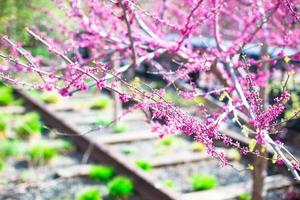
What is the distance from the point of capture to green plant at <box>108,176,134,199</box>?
532 cm

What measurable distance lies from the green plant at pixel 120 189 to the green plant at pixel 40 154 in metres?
1.27

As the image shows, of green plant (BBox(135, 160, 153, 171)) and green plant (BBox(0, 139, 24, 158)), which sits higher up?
green plant (BBox(0, 139, 24, 158))

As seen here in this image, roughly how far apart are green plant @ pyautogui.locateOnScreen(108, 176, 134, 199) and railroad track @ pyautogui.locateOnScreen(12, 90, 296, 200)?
16 centimetres

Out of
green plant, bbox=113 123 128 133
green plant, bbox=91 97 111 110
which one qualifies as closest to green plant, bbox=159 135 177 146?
A: green plant, bbox=113 123 128 133

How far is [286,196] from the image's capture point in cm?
541

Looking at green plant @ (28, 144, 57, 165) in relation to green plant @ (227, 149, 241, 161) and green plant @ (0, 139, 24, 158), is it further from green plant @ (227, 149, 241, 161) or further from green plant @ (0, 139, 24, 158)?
green plant @ (227, 149, 241, 161)

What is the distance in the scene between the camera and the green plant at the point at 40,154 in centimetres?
632

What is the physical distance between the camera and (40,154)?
6355 mm

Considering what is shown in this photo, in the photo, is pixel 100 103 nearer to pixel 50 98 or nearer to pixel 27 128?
pixel 50 98

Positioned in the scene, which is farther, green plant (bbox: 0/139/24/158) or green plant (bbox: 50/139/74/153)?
green plant (bbox: 50/139/74/153)

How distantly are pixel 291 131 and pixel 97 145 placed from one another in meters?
3.11

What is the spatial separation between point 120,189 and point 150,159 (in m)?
1.38

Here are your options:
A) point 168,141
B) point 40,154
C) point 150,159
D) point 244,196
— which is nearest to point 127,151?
Result: point 150,159

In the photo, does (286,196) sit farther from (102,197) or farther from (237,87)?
(237,87)
